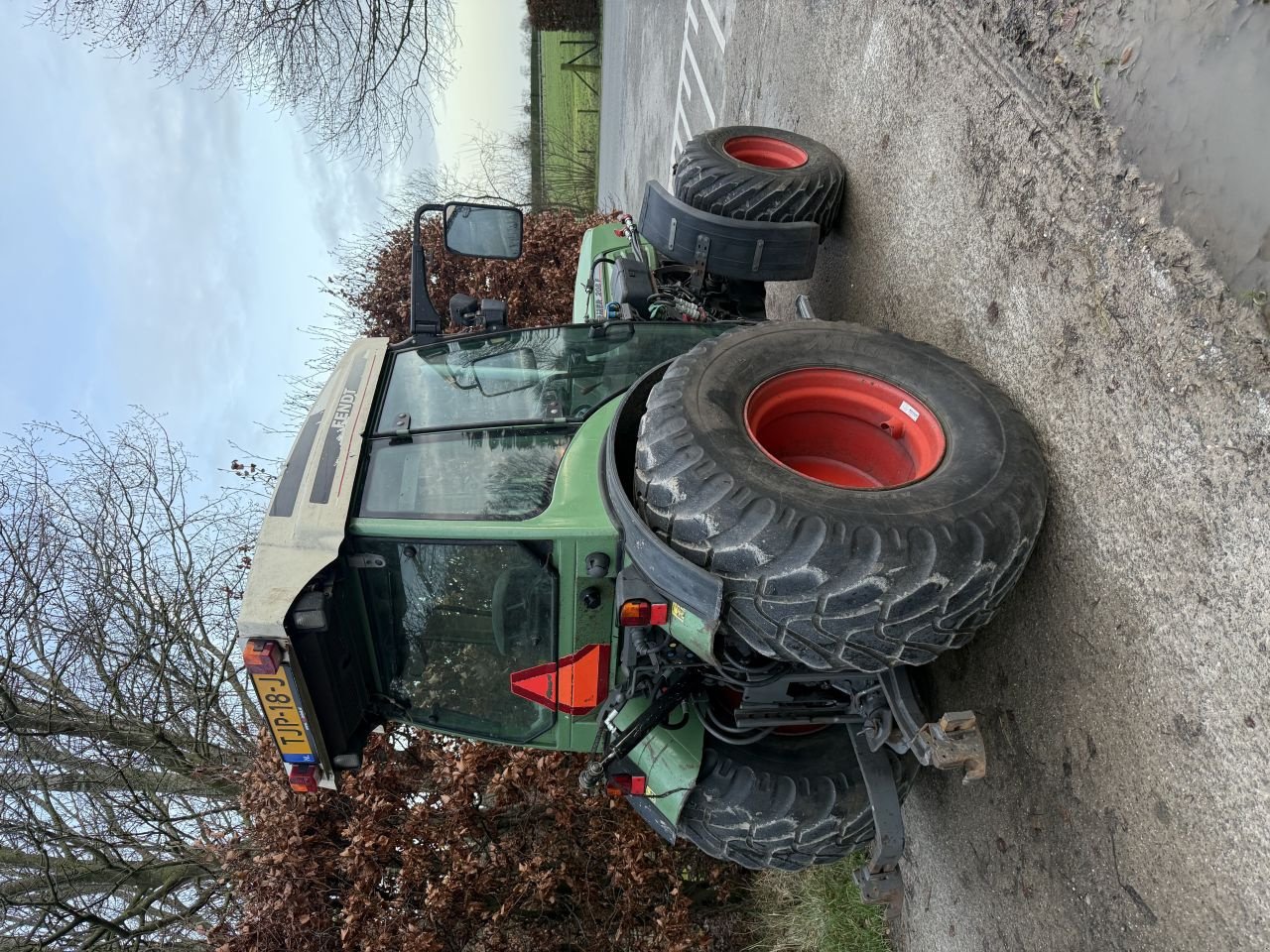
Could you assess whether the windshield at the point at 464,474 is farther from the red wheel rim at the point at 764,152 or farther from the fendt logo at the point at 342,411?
the red wheel rim at the point at 764,152

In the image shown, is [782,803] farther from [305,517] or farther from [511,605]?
[305,517]

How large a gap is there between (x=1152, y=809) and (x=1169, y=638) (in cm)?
52

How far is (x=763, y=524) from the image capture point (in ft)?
7.22

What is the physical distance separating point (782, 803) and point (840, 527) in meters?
1.51

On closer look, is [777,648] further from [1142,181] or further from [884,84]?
[884,84]

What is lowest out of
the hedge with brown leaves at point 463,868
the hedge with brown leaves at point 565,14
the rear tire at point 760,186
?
the hedge with brown leaves at point 463,868

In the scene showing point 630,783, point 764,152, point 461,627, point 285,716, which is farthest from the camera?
point 764,152

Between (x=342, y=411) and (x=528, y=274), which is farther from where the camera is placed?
(x=528, y=274)

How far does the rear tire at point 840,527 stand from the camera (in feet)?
7.13

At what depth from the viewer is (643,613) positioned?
254 cm

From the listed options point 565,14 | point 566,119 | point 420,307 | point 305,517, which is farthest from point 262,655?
point 565,14

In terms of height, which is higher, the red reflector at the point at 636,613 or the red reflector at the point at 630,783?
the red reflector at the point at 636,613

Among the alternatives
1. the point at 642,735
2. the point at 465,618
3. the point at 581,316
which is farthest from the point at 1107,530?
the point at 581,316

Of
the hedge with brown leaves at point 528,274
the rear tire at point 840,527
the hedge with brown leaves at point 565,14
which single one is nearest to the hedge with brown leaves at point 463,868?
the rear tire at point 840,527
